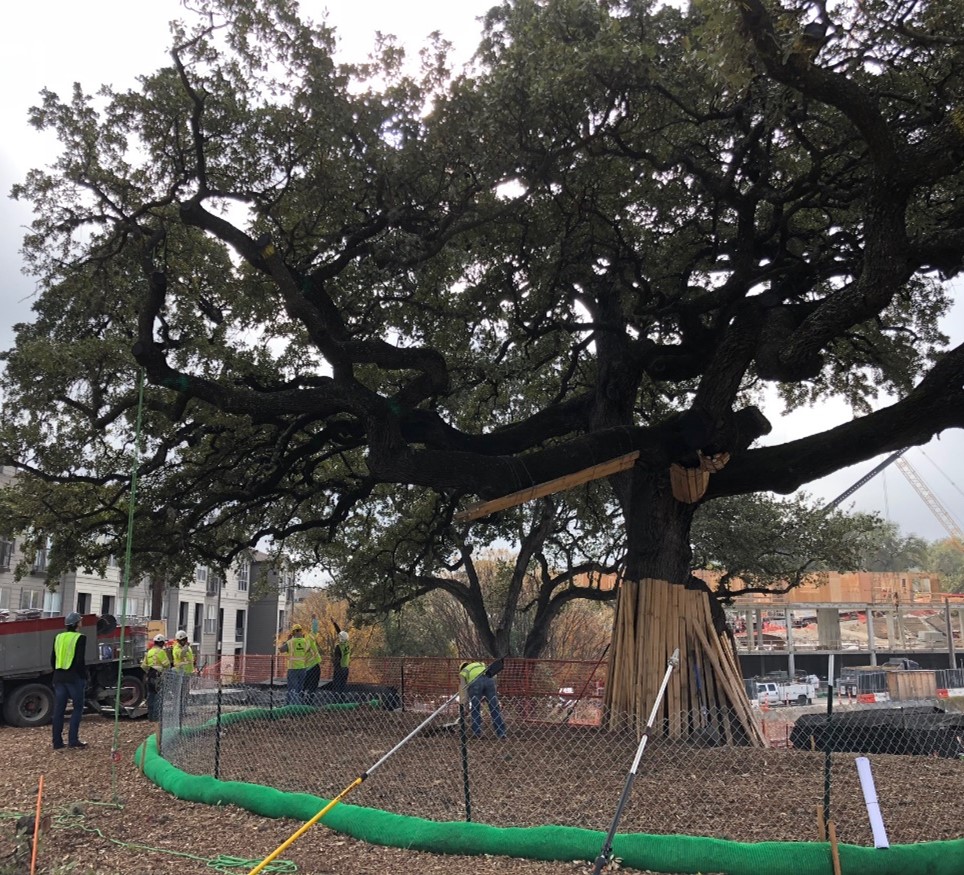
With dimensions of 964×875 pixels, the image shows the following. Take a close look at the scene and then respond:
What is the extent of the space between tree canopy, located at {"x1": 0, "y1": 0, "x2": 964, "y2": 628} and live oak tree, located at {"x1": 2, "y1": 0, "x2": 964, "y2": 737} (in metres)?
0.05

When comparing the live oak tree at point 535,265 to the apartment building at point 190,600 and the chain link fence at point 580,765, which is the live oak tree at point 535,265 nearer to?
the chain link fence at point 580,765

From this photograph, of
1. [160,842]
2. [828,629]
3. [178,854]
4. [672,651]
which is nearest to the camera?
[178,854]

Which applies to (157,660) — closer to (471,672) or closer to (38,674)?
(38,674)

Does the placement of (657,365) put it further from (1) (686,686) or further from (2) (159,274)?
(2) (159,274)

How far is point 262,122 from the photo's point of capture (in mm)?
12133

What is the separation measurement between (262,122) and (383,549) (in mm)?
13619

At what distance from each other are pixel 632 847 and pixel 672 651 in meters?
5.35

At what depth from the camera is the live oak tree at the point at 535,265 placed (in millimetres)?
10000

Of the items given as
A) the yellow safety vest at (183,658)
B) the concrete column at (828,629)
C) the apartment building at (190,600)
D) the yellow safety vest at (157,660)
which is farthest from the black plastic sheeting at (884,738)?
the concrete column at (828,629)

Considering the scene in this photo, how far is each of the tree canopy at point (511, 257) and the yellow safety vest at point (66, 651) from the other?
10.4 ft

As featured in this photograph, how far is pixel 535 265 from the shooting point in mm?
12961

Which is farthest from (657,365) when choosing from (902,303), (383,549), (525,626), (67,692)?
(525,626)

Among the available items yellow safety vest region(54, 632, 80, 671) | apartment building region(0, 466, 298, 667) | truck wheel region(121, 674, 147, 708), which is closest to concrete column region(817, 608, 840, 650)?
apartment building region(0, 466, 298, 667)

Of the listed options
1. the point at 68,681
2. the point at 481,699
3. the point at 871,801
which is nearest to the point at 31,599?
the point at 68,681
